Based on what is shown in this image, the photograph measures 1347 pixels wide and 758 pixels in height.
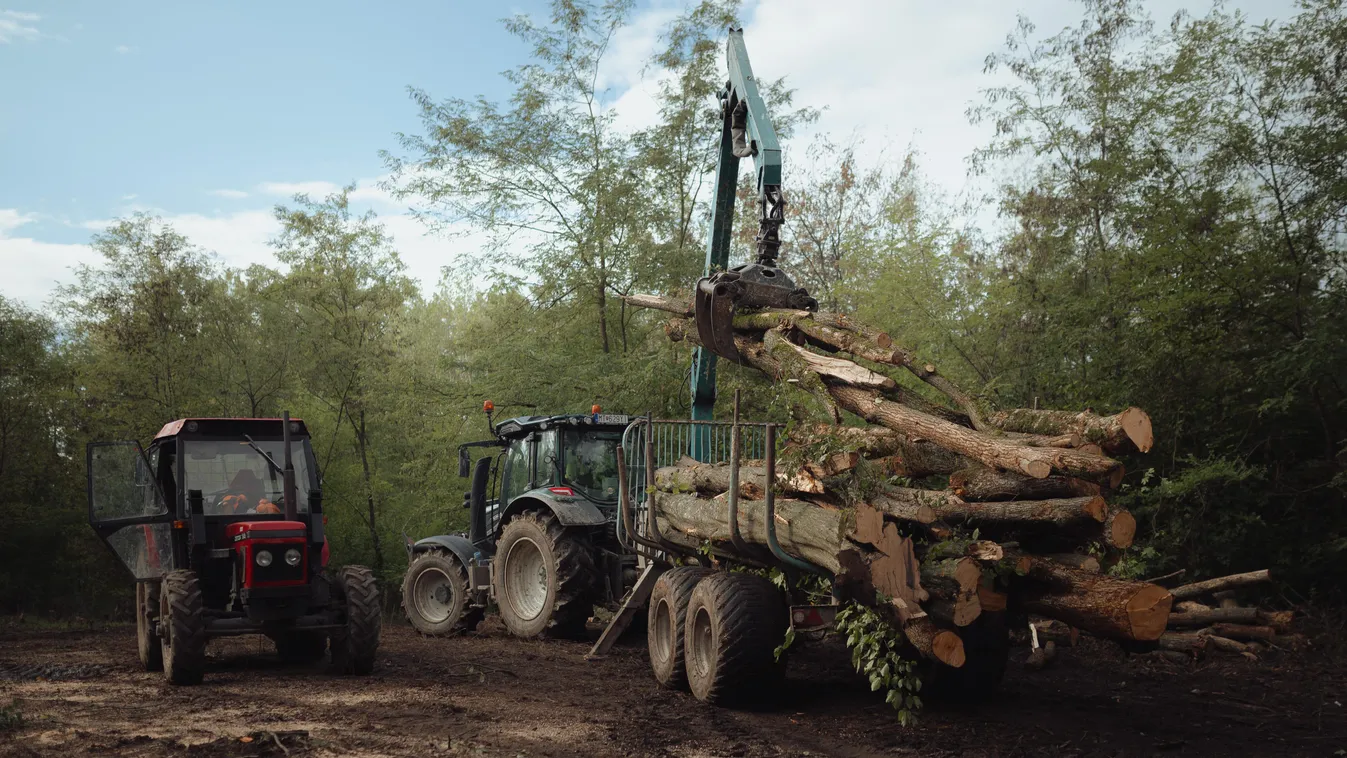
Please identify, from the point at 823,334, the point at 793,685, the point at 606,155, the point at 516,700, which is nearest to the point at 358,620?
the point at 516,700

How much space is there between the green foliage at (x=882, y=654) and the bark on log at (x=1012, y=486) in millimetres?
897

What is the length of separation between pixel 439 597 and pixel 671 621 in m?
6.09

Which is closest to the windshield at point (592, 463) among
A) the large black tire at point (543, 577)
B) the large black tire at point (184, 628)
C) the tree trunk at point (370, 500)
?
the large black tire at point (543, 577)

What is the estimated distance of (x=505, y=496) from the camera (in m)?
12.0

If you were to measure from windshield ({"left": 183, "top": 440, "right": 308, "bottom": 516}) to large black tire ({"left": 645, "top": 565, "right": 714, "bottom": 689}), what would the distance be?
3243 millimetres

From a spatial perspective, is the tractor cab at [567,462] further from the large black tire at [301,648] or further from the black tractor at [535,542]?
the large black tire at [301,648]

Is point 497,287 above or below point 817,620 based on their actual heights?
above

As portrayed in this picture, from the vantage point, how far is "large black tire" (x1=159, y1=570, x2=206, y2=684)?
7.89 meters

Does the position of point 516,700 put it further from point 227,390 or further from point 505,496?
point 227,390

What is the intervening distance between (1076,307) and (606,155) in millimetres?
8460

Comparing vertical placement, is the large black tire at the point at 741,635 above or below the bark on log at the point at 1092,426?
below

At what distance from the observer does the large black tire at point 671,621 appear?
7.61 metres

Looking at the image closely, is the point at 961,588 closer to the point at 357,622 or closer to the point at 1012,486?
the point at 1012,486

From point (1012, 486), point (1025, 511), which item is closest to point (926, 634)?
point (1025, 511)
